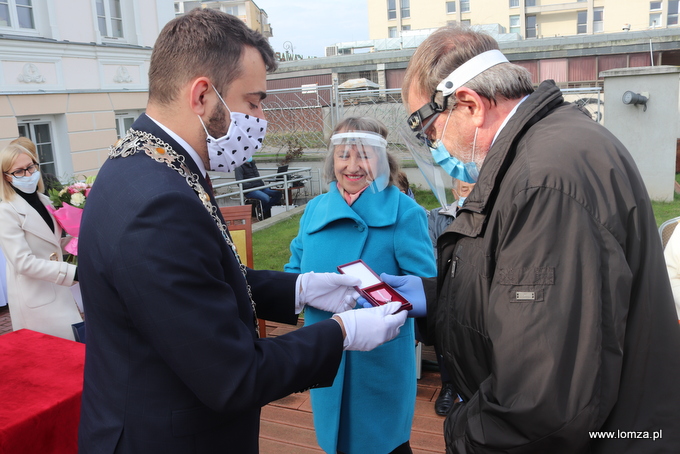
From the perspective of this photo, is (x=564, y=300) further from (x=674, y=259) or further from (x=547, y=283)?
(x=674, y=259)

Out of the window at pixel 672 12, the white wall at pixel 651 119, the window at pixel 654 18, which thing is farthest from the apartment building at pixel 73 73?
the window at pixel 672 12

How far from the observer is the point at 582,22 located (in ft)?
133

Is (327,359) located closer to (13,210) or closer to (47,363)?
(47,363)

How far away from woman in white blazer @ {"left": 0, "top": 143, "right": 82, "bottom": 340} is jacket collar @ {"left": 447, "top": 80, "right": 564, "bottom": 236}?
306 centimetres

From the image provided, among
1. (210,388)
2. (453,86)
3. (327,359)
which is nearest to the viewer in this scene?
(210,388)

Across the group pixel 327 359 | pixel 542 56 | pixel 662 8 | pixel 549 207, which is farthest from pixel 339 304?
pixel 662 8

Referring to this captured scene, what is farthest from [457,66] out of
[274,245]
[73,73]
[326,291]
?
[73,73]

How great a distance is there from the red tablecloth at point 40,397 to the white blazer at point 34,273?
97cm

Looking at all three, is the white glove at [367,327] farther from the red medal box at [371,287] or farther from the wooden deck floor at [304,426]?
the wooden deck floor at [304,426]

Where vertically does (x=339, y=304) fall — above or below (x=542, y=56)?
below

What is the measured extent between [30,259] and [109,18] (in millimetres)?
9544

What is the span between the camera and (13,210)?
3.46m

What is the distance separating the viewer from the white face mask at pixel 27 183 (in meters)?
3.59

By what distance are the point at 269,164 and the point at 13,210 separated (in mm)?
9765
